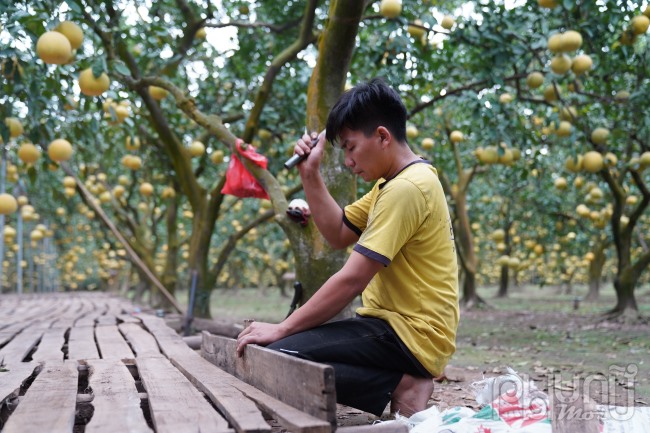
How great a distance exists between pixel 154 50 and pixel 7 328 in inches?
132

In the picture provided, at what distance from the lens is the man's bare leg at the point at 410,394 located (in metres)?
2.58

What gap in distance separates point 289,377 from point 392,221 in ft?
2.24

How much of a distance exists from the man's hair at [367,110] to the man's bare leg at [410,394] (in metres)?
1.02

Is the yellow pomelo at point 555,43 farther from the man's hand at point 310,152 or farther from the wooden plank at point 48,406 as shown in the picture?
the wooden plank at point 48,406

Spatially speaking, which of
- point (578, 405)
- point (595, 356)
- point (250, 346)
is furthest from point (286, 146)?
point (578, 405)

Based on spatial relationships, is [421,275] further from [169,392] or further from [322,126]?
[322,126]

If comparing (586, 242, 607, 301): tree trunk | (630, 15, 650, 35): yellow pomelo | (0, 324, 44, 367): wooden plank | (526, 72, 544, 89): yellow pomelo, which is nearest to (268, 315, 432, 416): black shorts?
(0, 324, 44, 367): wooden plank

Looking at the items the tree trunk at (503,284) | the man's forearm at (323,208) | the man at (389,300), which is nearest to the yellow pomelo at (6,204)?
the man's forearm at (323,208)

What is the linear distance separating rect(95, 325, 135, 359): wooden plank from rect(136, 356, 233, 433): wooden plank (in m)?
0.81

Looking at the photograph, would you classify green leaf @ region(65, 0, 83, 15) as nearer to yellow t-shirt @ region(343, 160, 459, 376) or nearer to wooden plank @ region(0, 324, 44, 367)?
wooden plank @ region(0, 324, 44, 367)

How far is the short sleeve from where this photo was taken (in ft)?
7.59

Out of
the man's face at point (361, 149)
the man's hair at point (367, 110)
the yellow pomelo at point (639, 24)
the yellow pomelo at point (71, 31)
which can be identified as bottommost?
the man's face at point (361, 149)

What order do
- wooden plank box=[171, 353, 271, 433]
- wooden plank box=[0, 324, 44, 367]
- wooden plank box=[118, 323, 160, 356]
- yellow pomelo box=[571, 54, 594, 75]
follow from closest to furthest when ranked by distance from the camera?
1. wooden plank box=[171, 353, 271, 433]
2. wooden plank box=[0, 324, 44, 367]
3. wooden plank box=[118, 323, 160, 356]
4. yellow pomelo box=[571, 54, 594, 75]

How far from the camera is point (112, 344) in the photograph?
419cm
